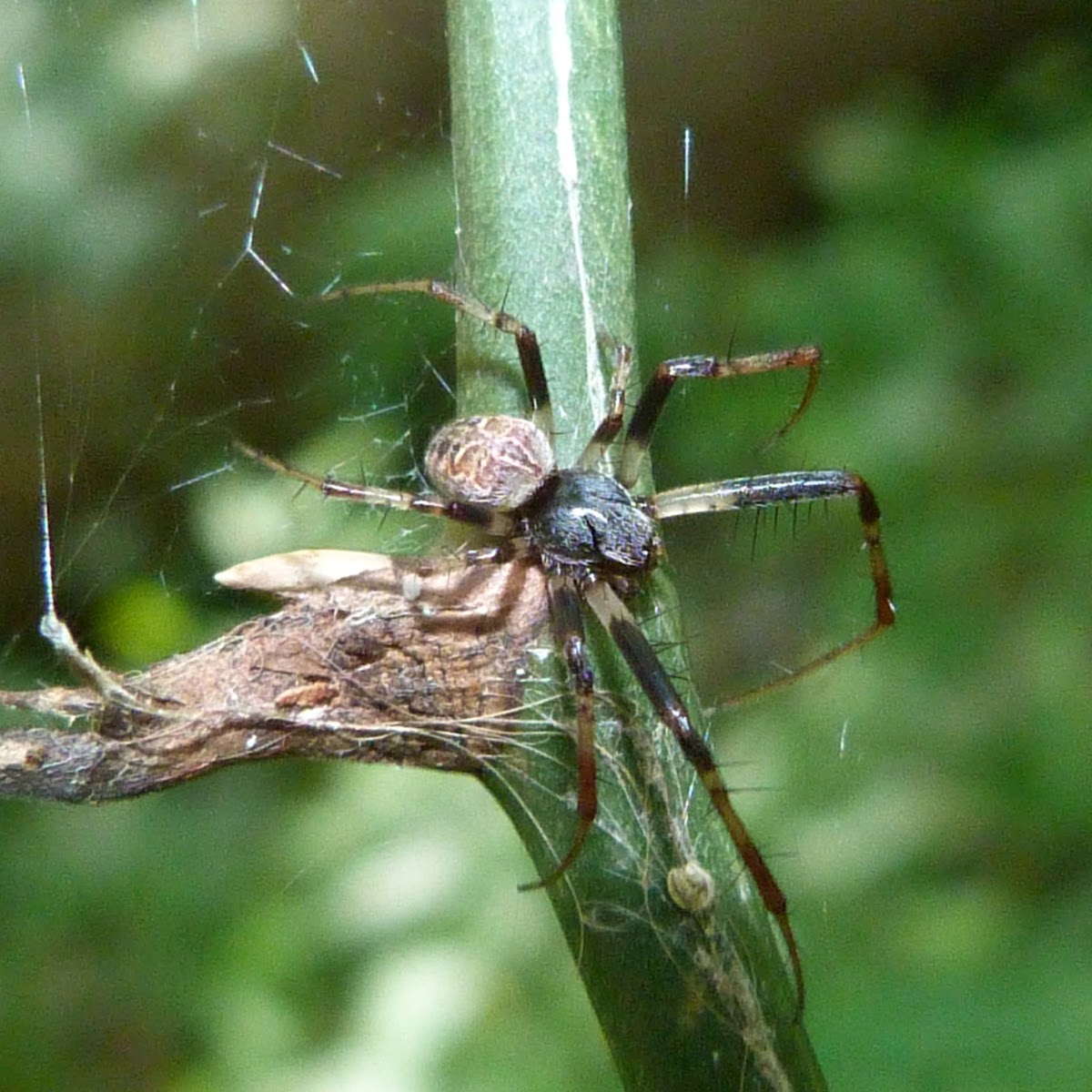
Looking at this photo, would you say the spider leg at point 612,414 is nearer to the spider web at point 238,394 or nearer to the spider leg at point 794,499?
the spider leg at point 794,499

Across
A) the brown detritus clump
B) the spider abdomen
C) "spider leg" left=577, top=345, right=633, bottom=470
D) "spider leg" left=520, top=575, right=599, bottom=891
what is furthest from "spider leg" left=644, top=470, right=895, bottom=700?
the brown detritus clump

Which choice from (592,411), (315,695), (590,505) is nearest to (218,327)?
(590,505)

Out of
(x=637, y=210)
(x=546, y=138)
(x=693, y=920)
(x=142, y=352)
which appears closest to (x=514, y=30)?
(x=546, y=138)

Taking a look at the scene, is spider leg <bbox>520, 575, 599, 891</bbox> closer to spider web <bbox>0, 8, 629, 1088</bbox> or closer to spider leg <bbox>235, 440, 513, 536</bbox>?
spider leg <bbox>235, 440, 513, 536</bbox>

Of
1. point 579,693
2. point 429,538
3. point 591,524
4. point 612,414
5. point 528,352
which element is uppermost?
point 528,352

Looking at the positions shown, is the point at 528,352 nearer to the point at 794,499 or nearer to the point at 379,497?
the point at 379,497
